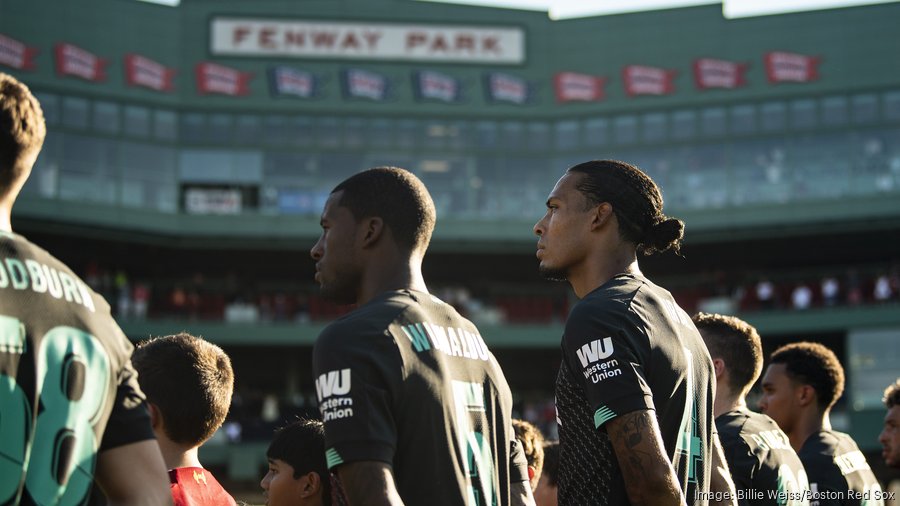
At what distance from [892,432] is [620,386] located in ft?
14.4

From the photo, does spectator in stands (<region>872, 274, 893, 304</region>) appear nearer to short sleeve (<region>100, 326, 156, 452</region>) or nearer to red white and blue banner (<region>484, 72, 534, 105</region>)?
red white and blue banner (<region>484, 72, 534, 105</region>)

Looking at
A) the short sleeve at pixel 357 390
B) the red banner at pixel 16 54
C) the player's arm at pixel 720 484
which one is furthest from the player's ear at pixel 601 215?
the red banner at pixel 16 54

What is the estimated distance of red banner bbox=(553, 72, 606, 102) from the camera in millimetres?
39469

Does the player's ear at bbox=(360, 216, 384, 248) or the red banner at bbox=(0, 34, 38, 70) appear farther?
the red banner at bbox=(0, 34, 38, 70)

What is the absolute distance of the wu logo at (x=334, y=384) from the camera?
3471mm

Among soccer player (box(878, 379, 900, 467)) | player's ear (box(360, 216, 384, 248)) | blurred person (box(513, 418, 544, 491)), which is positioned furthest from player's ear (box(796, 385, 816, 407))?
player's ear (box(360, 216, 384, 248))

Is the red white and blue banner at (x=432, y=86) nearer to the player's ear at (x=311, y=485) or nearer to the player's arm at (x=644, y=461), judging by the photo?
the player's ear at (x=311, y=485)

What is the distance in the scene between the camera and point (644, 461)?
3.89 metres

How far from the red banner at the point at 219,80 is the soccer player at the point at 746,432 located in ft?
114

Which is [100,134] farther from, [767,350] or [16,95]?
[16,95]

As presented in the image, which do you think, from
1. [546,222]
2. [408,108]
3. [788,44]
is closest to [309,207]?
[408,108]

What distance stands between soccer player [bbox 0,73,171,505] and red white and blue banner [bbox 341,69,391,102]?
1449 inches

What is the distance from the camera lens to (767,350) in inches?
1527

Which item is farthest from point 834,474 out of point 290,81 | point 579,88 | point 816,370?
point 290,81
